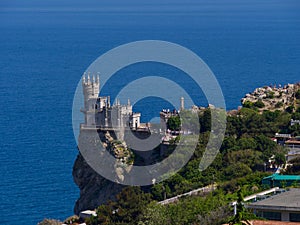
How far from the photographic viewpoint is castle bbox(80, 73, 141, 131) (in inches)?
2005

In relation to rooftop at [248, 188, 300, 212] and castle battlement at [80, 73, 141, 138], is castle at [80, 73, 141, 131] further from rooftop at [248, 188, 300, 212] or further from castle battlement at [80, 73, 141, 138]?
rooftop at [248, 188, 300, 212]

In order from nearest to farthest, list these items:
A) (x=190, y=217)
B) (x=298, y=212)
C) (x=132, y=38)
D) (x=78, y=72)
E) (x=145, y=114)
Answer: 1. (x=298, y=212)
2. (x=190, y=217)
3. (x=145, y=114)
4. (x=78, y=72)
5. (x=132, y=38)

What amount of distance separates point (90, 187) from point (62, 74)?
199 ft

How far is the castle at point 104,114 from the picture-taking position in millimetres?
50938

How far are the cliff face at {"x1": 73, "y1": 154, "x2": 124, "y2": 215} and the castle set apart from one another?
2.23m

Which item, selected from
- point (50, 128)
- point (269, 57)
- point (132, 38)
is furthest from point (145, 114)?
point (132, 38)

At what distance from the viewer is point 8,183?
183 feet

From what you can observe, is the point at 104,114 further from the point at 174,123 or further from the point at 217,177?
the point at 217,177

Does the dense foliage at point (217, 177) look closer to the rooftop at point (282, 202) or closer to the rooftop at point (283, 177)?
the rooftop at point (283, 177)

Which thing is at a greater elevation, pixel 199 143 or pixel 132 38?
pixel 132 38

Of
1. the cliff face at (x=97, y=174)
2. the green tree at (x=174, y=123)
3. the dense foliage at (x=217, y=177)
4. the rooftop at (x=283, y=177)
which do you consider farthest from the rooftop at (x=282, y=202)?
the green tree at (x=174, y=123)

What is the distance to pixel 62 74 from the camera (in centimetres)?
10962

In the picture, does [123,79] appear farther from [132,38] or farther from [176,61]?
[132,38]

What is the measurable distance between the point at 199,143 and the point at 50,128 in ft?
86.4
